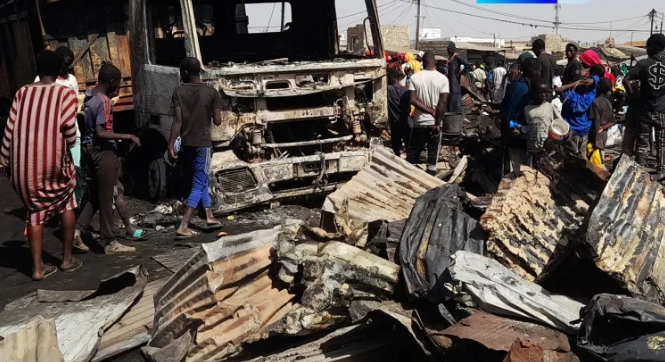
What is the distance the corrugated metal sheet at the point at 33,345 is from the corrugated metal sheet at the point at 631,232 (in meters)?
2.74

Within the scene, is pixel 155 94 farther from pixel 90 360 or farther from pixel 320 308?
pixel 320 308

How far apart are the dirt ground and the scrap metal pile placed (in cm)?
61

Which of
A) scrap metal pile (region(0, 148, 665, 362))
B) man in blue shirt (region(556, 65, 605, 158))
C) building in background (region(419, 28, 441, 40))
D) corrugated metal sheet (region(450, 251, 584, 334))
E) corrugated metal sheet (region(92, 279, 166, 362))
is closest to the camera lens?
scrap metal pile (region(0, 148, 665, 362))

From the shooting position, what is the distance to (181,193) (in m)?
6.98

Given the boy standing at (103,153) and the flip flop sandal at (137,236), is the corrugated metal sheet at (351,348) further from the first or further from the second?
the flip flop sandal at (137,236)

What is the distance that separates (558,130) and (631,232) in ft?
7.01

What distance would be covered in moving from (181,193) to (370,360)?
422 centimetres

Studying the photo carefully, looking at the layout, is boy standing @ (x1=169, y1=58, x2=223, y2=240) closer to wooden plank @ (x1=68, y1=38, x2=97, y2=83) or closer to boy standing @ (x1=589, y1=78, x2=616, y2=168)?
wooden plank @ (x1=68, y1=38, x2=97, y2=83)

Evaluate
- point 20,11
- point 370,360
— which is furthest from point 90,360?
point 20,11

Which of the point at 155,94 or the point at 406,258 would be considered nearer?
the point at 406,258

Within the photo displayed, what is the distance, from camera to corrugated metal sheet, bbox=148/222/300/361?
3453mm

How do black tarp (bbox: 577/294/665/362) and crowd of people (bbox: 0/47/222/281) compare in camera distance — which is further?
crowd of people (bbox: 0/47/222/281)

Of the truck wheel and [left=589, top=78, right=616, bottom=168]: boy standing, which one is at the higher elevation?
[left=589, top=78, right=616, bottom=168]: boy standing

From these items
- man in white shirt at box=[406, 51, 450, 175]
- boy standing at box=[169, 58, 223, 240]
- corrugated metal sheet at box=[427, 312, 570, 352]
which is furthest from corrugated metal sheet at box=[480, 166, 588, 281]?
man in white shirt at box=[406, 51, 450, 175]
